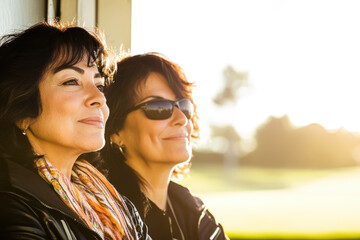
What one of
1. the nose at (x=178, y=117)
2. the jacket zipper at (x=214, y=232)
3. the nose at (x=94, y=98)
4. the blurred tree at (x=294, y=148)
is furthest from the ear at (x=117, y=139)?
the blurred tree at (x=294, y=148)

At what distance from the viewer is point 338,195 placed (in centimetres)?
2192

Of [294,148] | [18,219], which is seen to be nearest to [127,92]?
[18,219]

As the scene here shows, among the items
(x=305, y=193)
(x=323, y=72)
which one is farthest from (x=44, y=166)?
(x=323, y=72)

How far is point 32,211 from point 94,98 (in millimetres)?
429

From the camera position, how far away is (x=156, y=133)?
207 centimetres

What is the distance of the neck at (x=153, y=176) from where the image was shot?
2115mm

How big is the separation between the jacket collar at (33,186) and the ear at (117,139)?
823 mm

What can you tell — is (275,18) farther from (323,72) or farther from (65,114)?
(65,114)

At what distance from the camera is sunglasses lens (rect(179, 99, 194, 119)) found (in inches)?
84.2

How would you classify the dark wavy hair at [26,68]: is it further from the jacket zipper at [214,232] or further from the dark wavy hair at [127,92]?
the jacket zipper at [214,232]

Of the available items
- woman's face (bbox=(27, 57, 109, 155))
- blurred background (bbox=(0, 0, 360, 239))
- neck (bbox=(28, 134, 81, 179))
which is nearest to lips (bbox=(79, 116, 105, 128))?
woman's face (bbox=(27, 57, 109, 155))

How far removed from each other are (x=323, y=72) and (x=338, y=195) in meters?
7.90

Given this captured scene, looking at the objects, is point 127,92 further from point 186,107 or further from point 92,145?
point 92,145

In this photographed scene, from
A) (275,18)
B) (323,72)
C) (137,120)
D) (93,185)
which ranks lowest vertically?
(93,185)
